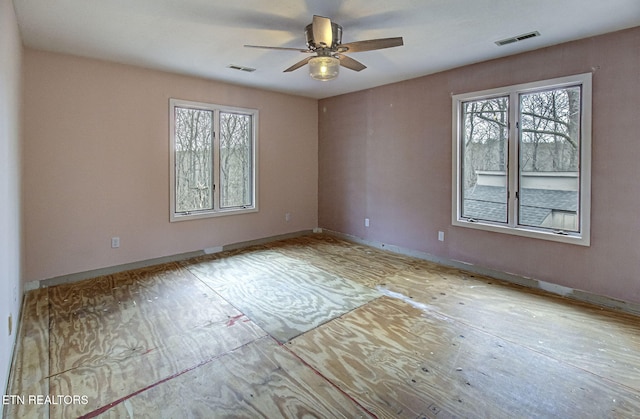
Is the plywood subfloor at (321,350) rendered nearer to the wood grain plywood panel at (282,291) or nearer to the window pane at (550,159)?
the wood grain plywood panel at (282,291)

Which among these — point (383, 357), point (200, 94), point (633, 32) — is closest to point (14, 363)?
point (383, 357)

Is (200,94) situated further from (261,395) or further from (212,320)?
(261,395)

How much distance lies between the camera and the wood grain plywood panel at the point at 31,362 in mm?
1805

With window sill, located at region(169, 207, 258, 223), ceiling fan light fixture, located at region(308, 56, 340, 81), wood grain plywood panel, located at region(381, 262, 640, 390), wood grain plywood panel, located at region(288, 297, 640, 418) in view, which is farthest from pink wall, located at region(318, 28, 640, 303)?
ceiling fan light fixture, located at region(308, 56, 340, 81)

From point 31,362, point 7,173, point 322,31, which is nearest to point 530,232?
point 322,31

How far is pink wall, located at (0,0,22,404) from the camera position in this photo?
2010 millimetres

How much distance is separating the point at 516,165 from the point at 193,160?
14.0ft

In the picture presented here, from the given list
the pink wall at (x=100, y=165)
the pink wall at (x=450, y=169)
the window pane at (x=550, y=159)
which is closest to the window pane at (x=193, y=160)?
the pink wall at (x=100, y=165)

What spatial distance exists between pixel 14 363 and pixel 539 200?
492cm

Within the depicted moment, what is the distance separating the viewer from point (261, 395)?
6.33ft

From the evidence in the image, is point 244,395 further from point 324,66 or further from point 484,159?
point 484,159

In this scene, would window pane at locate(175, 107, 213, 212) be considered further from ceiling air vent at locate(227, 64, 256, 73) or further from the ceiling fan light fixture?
the ceiling fan light fixture

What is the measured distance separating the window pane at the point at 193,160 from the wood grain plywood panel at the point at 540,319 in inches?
120

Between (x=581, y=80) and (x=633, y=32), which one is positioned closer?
(x=633, y=32)
